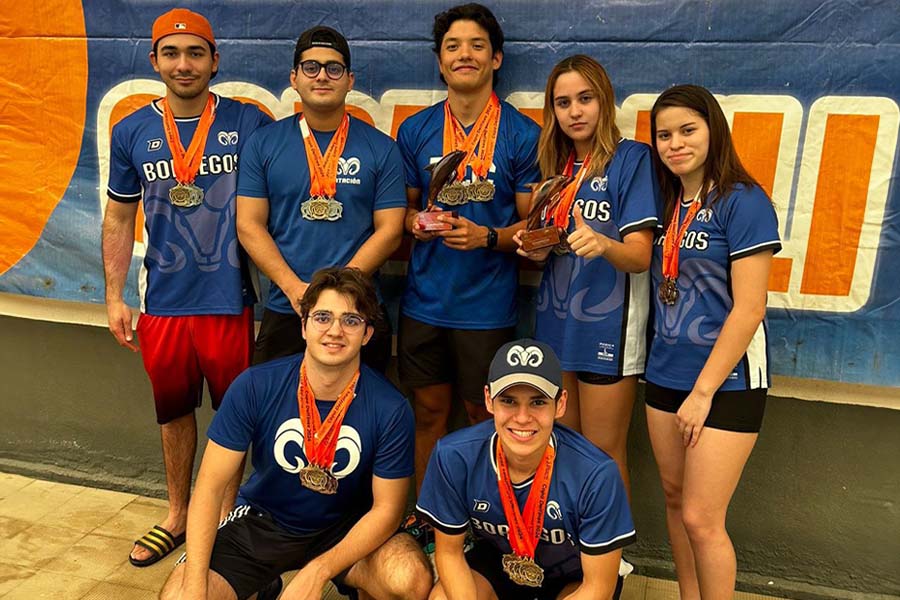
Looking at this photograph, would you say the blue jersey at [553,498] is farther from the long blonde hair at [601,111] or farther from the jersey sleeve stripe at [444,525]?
the long blonde hair at [601,111]

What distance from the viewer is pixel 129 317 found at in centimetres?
365

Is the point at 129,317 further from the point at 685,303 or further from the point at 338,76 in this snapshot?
the point at 685,303

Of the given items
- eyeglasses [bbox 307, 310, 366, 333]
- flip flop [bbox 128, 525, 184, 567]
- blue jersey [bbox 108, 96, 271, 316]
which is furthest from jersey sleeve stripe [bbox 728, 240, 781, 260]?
flip flop [bbox 128, 525, 184, 567]

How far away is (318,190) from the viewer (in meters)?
3.13

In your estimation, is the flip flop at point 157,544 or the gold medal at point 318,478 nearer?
the gold medal at point 318,478

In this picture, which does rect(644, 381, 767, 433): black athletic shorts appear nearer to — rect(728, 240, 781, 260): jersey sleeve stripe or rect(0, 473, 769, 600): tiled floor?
rect(728, 240, 781, 260): jersey sleeve stripe

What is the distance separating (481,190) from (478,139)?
0.64 ft

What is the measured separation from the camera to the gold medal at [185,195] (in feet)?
10.8

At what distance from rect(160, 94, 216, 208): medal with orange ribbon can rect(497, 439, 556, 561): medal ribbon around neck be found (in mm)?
1618

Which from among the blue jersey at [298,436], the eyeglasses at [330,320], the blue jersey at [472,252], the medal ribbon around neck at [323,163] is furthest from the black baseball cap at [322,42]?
the blue jersey at [298,436]

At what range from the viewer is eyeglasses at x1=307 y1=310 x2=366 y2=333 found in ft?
8.75

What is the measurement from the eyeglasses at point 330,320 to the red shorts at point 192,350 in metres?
0.90

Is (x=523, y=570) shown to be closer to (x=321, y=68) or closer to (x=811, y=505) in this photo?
(x=811, y=505)

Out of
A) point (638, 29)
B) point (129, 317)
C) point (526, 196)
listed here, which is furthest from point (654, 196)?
point (129, 317)
